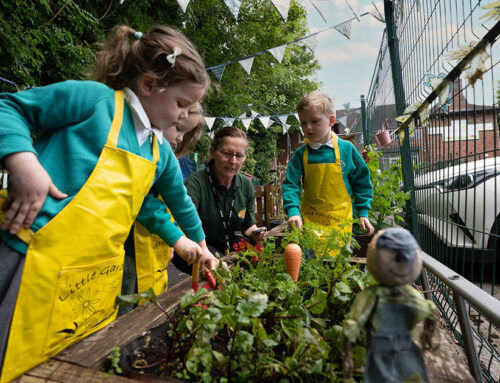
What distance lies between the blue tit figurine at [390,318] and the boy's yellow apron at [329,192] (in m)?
1.88

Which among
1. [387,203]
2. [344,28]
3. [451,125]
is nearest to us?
[451,125]

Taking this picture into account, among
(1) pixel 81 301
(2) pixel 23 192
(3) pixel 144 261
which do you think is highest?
(2) pixel 23 192

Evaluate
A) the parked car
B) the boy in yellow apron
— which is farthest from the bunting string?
the parked car

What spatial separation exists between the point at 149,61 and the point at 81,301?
2.84 ft

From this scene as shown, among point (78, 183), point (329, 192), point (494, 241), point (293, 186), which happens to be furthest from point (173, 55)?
point (494, 241)

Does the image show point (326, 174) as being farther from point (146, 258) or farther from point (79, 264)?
point (79, 264)

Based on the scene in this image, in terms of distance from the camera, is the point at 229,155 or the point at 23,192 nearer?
the point at 23,192

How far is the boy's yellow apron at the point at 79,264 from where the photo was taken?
30.7 inches

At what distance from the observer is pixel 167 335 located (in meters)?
0.92

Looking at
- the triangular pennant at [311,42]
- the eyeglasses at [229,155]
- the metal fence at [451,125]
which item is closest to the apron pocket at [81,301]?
the metal fence at [451,125]

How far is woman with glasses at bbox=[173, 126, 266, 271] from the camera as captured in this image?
102 inches

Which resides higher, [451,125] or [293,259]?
[451,125]

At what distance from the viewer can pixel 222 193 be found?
2705mm

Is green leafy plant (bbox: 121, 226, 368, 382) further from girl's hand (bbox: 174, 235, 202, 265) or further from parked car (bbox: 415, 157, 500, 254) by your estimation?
parked car (bbox: 415, 157, 500, 254)
